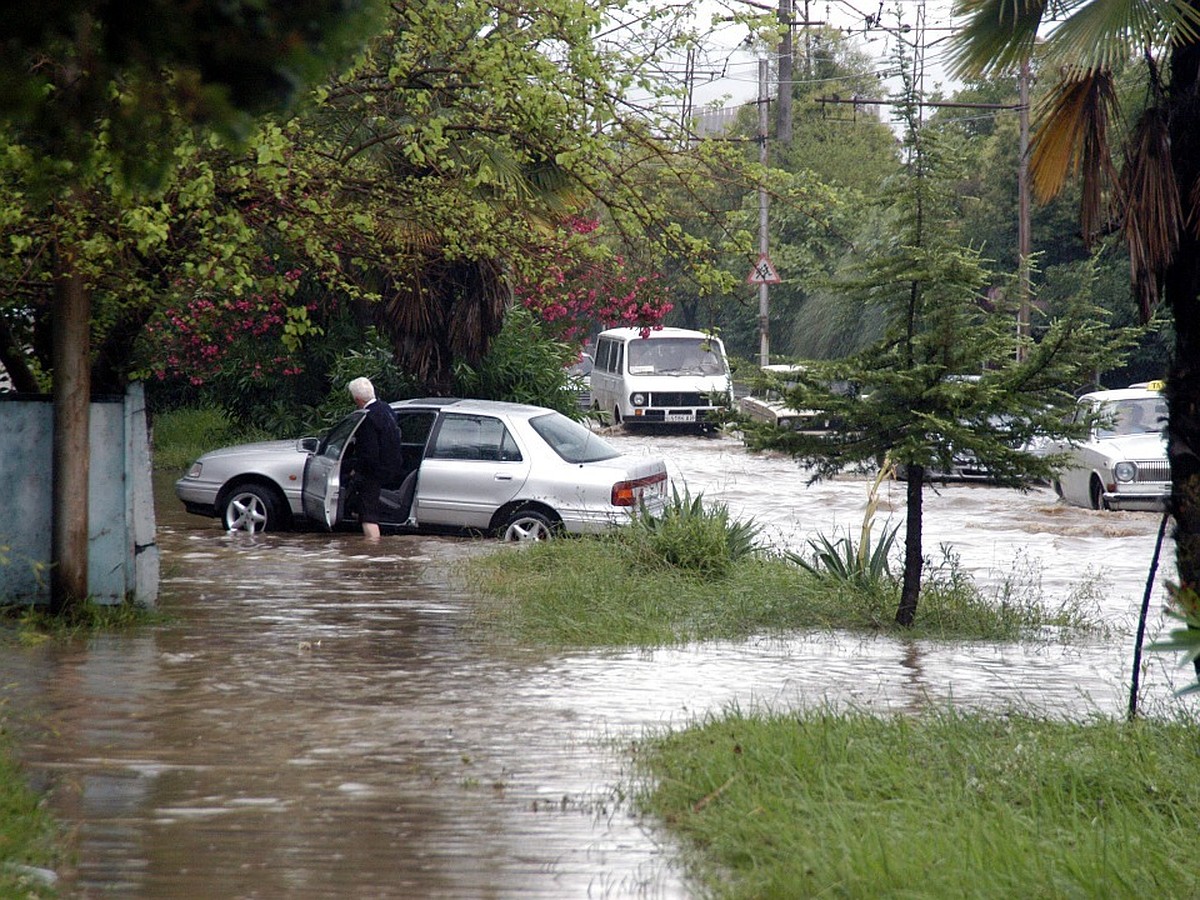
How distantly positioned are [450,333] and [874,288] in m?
10.4

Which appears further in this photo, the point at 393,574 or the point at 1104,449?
the point at 1104,449

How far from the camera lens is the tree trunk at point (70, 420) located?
10008 mm

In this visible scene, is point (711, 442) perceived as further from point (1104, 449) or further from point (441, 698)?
point (441, 698)

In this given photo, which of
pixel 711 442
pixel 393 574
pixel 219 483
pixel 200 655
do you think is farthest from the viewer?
pixel 711 442

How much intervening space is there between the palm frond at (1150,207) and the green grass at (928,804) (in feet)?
7.68

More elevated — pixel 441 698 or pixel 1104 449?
pixel 1104 449

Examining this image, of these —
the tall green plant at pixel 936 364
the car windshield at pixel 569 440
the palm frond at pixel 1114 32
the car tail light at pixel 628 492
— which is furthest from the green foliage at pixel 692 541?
the palm frond at pixel 1114 32

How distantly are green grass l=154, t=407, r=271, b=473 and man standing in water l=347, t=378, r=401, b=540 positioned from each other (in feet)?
29.3

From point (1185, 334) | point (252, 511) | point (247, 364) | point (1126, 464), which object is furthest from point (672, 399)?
point (1185, 334)

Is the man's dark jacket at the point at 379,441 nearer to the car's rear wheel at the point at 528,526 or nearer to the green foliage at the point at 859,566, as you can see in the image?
the car's rear wheel at the point at 528,526

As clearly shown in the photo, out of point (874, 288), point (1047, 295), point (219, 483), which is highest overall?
point (1047, 295)

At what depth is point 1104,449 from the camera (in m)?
20.0

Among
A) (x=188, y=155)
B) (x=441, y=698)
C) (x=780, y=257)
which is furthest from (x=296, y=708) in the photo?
(x=780, y=257)

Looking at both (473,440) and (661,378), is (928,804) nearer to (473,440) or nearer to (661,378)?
(473,440)
